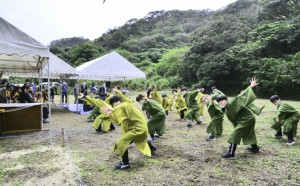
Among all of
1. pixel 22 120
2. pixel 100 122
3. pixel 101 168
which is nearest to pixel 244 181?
pixel 101 168

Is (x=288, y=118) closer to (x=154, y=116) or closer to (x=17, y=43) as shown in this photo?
(x=154, y=116)

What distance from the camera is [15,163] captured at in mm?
6164

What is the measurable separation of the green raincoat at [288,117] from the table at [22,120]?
22.9ft

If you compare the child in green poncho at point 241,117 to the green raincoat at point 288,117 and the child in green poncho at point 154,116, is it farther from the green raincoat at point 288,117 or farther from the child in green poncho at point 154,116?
the child in green poncho at point 154,116

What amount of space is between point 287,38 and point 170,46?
30220 millimetres

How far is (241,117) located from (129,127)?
94.6 inches

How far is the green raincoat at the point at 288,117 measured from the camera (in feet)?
23.7

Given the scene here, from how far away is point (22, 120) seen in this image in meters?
9.48

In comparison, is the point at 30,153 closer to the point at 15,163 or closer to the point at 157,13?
the point at 15,163

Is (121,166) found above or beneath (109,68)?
beneath

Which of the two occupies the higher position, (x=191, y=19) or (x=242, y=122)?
(x=191, y=19)

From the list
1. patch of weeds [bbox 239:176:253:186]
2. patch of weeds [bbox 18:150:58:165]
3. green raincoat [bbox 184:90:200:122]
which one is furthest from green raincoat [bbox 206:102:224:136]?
patch of weeds [bbox 18:150:58:165]

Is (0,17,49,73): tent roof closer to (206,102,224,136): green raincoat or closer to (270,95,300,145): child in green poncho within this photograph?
(206,102,224,136): green raincoat

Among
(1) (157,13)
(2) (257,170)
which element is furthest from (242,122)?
(1) (157,13)
